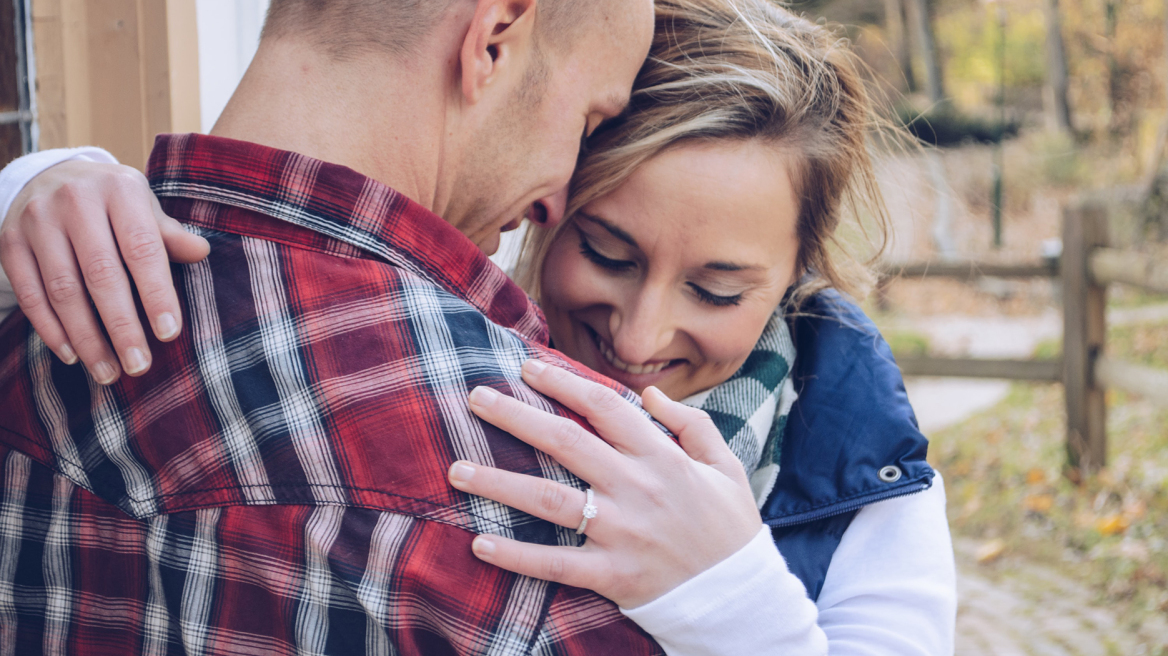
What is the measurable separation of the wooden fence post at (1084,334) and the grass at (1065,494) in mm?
212

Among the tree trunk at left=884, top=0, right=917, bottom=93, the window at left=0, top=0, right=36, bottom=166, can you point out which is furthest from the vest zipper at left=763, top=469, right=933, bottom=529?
the tree trunk at left=884, top=0, right=917, bottom=93

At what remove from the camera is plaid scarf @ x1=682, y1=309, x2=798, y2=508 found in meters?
1.70

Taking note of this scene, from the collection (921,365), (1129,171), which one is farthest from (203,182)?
(1129,171)

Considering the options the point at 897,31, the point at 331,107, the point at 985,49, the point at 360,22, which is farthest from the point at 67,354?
the point at 985,49

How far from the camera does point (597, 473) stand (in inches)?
41.5

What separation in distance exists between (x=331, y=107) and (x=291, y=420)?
0.41 meters

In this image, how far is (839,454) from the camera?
64.0 inches

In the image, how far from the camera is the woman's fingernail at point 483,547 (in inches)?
38.1

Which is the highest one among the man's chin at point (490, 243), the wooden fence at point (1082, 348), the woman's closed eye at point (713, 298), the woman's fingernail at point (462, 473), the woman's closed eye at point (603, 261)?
the woman's fingernail at point (462, 473)

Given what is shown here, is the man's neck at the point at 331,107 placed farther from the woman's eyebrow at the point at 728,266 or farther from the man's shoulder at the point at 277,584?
the woman's eyebrow at the point at 728,266

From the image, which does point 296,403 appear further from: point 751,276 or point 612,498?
point 751,276

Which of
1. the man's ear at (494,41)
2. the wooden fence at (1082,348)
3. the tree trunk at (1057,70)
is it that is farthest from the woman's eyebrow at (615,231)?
the tree trunk at (1057,70)

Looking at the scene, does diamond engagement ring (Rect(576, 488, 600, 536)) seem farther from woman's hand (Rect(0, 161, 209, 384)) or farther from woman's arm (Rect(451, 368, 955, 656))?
woman's hand (Rect(0, 161, 209, 384))

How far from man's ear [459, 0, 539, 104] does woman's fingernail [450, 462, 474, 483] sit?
1.72 feet
